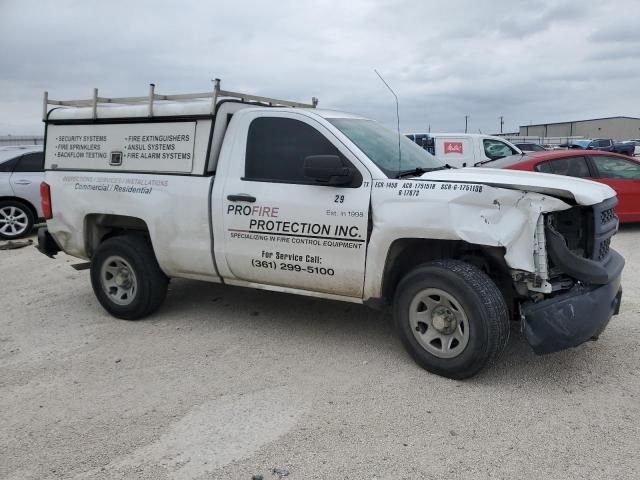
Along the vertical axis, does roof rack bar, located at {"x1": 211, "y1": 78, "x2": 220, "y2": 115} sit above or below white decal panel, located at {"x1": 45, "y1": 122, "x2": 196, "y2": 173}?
above

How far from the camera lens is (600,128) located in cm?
8819

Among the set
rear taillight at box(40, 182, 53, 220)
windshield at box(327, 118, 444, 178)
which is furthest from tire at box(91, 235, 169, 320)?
windshield at box(327, 118, 444, 178)

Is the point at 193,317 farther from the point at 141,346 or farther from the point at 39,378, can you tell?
the point at 39,378

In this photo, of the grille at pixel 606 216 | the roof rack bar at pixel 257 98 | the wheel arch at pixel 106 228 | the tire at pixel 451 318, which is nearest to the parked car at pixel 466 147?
the roof rack bar at pixel 257 98

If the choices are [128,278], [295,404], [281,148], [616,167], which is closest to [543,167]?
[616,167]

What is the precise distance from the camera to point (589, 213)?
3.91 m

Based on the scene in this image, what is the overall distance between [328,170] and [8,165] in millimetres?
8634

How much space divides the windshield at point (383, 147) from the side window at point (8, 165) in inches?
316

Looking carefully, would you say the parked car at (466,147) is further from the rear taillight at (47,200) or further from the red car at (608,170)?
the rear taillight at (47,200)

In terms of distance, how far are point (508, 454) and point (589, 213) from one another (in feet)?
6.00

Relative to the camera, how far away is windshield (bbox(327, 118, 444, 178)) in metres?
4.37

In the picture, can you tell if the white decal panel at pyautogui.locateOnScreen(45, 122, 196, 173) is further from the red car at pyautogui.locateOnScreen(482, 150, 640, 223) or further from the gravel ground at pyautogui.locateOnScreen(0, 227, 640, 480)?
the red car at pyautogui.locateOnScreen(482, 150, 640, 223)

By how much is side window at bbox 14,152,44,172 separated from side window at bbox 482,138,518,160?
9485mm

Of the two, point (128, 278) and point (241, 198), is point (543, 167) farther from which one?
point (128, 278)
